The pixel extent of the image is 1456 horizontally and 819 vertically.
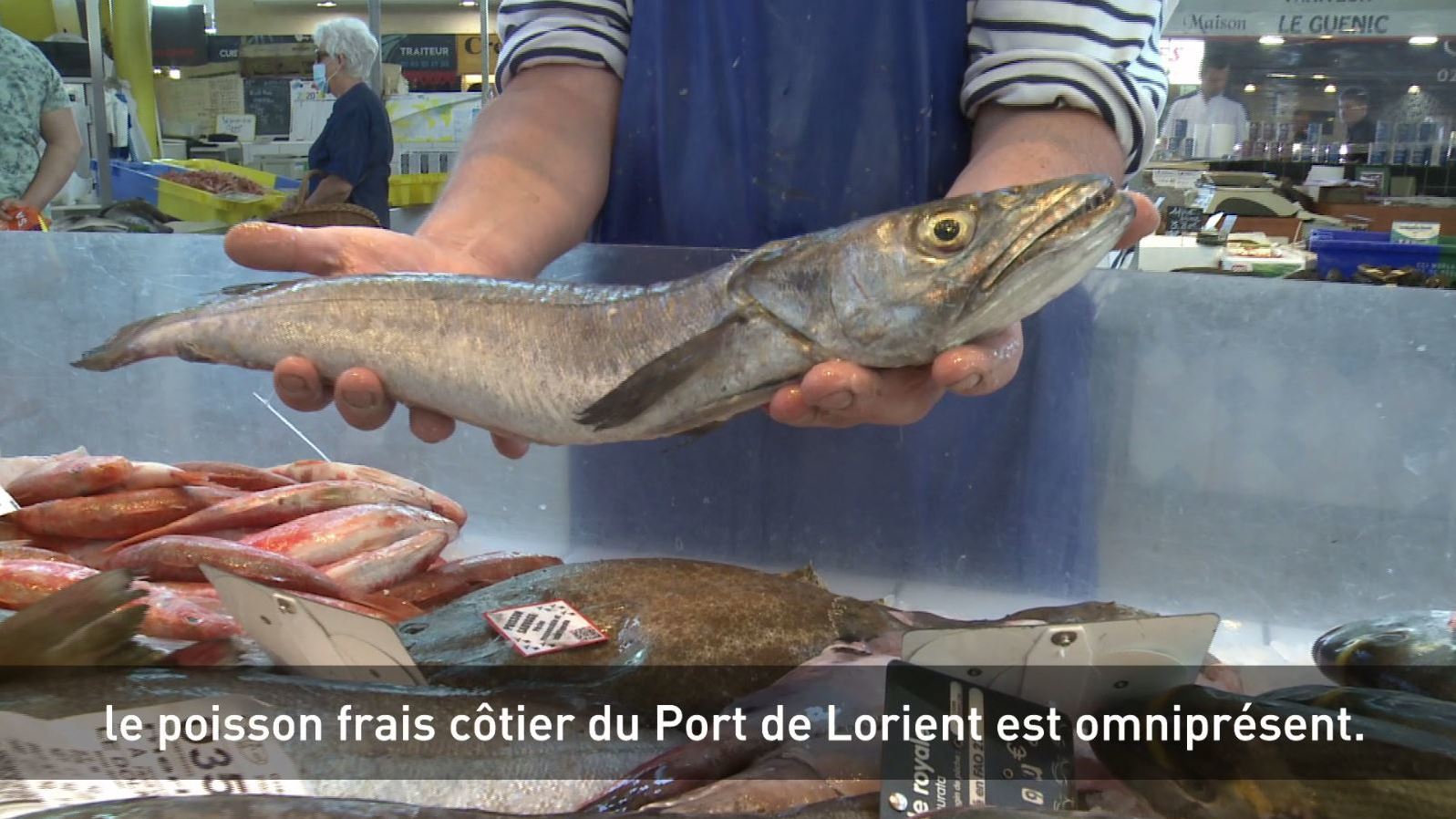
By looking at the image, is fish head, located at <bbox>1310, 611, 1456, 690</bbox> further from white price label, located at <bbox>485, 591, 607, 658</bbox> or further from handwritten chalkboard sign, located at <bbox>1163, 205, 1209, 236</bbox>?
handwritten chalkboard sign, located at <bbox>1163, 205, 1209, 236</bbox>

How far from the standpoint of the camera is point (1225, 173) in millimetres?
6195

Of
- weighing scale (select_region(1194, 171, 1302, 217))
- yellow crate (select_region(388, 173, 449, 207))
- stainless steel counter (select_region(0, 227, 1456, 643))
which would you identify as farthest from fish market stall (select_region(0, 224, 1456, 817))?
weighing scale (select_region(1194, 171, 1302, 217))

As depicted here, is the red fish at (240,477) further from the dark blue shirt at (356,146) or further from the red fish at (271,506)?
the dark blue shirt at (356,146)

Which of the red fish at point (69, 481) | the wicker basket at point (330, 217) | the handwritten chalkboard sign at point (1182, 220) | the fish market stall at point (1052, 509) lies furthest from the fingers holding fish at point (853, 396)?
the handwritten chalkboard sign at point (1182, 220)

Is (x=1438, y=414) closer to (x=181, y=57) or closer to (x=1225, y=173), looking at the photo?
(x=1225, y=173)

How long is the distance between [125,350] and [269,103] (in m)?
5.54

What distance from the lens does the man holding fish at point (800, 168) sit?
1.57 metres

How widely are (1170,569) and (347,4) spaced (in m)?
6.47

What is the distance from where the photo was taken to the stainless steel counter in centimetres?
149

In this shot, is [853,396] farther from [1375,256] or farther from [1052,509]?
[1375,256]

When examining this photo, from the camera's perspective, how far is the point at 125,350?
152 cm

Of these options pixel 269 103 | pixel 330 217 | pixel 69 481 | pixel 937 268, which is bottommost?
pixel 69 481

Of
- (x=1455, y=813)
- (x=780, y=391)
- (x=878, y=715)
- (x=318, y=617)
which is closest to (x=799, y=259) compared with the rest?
(x=780, y=391)

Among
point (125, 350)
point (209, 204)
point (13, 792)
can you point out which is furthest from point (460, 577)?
point (209, 204)
